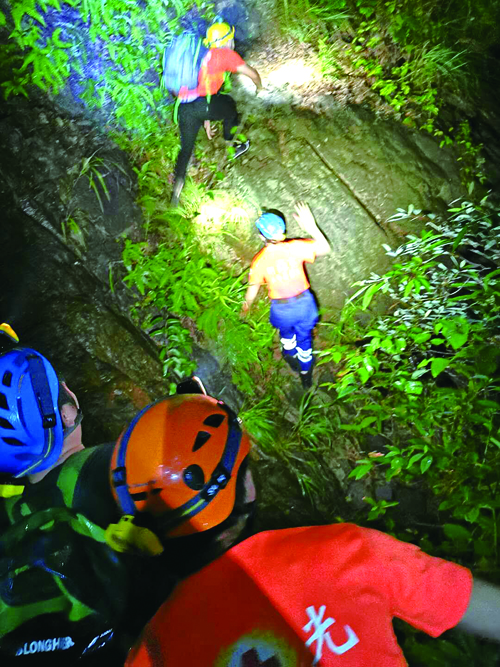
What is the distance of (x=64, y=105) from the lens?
13.9 ft

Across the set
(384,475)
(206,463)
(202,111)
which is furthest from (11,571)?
(202,111)

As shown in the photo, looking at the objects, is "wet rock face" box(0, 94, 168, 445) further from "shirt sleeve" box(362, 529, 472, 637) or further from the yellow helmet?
"shirt sleeve" box(362, 529, 472, 637)

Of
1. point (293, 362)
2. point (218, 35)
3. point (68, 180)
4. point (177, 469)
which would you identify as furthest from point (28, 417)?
point (218, 35)

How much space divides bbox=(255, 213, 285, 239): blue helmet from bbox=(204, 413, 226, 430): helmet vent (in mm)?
2398

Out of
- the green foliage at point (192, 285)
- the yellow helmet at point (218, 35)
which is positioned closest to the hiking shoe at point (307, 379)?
Result: the green foliage at point (192, 285)

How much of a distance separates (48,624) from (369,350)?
307 centimetres

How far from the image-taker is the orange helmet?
71.9 inches

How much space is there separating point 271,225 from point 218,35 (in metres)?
2.12

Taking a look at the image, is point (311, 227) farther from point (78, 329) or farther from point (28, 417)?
point (28, 417)

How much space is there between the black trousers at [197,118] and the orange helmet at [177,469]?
10.6ft

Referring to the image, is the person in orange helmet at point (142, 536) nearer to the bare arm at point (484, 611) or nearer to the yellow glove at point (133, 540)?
the yellow glove at point (133, 540)

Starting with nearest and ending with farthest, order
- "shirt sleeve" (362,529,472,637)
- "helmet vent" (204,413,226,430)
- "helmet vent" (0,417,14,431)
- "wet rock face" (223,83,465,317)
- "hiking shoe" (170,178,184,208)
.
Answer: "shirt sleeve" (362,529,472,637)
"helmet vent" (204,413,226,430)
"helmet vent" (0,417,14,431)
"wet rock face" (223,83,465,317)
"hiking shoe" (170,178,184,208)

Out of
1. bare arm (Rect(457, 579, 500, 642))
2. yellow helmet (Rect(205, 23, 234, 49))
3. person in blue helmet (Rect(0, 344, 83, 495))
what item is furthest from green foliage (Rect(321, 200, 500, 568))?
yellow helmet (Rect(205, 23, 234, 49))

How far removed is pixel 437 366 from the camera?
301 centimetres
